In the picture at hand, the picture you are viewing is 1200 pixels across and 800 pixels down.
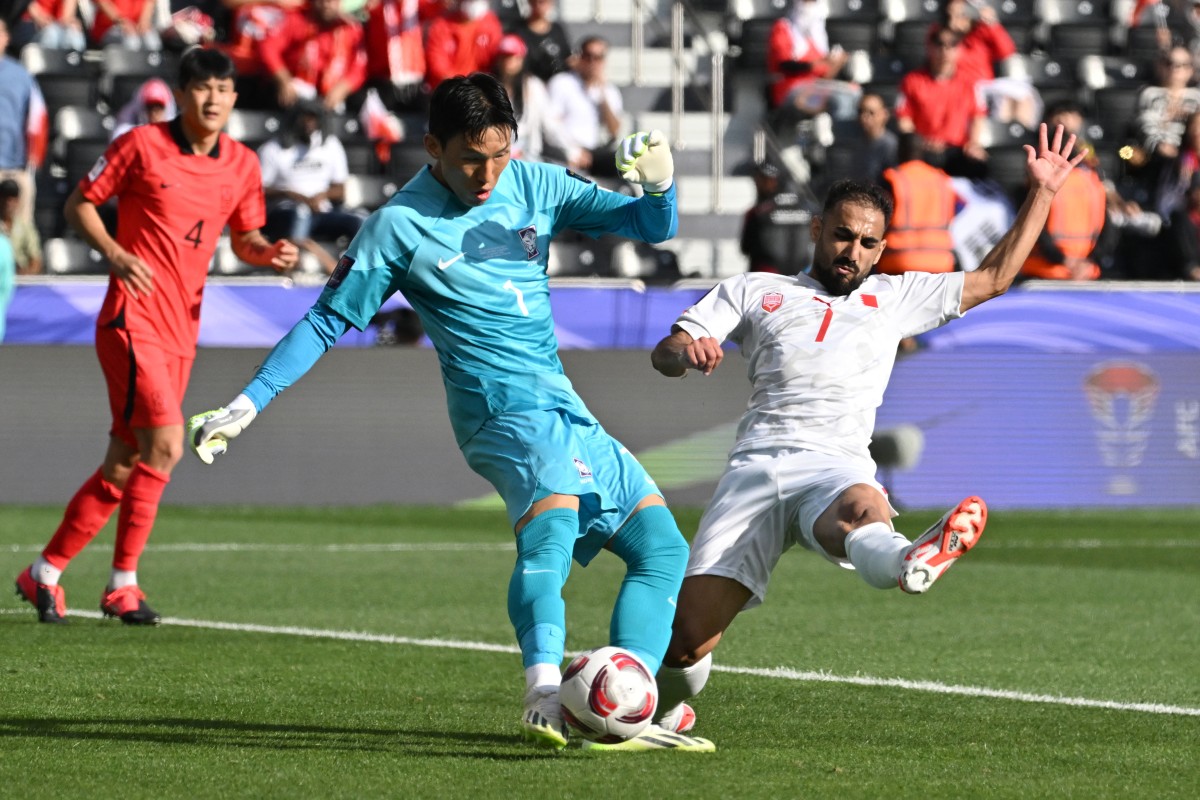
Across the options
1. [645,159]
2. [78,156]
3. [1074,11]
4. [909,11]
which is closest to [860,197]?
[645,159]

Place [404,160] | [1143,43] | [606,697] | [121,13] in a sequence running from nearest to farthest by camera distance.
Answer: [606,697] < [404,160] < [121,13] < [1143,43]

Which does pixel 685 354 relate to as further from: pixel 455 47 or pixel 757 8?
pixel 757 8

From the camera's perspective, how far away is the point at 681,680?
561 cm

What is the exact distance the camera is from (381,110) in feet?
56.9

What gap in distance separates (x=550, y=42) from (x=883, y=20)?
168 inches

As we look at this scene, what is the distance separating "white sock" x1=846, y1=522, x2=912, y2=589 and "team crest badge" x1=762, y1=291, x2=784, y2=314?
84cm

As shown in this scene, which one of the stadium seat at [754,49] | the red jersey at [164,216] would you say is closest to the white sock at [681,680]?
the red jersey at [164,216]

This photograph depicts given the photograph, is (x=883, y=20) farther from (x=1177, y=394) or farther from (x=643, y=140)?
(x=643, y=140)

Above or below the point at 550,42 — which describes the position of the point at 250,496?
below

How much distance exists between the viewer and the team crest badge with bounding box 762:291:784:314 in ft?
19.2

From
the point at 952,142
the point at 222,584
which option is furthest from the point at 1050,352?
the point at 222,584

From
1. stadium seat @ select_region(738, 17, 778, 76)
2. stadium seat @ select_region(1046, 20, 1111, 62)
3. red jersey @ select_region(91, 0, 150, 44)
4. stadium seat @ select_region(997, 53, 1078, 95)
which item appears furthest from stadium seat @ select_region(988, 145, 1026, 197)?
red jersey @ select_region(91, 0, 150, 44)

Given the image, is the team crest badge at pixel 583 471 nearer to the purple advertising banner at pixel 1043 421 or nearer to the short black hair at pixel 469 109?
the short black hair at pixel 469 109

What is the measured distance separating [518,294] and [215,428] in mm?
1002
